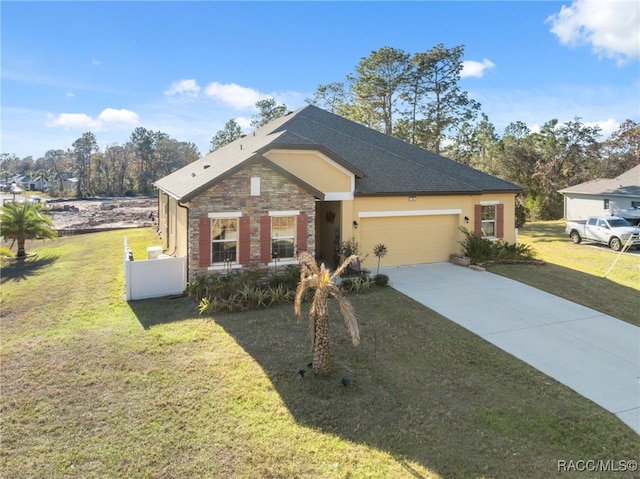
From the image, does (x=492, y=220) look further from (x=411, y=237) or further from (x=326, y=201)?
(x=326, y=201)

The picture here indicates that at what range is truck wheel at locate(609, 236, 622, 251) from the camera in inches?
835

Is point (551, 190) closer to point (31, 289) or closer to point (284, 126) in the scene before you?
point (284, 126)

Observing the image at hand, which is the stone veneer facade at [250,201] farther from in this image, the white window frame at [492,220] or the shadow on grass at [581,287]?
the white window frame at [492,220]

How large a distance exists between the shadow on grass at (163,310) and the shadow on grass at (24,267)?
22.4ft

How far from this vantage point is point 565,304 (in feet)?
39.8

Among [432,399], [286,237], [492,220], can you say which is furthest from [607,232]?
[432,399]

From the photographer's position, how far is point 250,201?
1306 cm

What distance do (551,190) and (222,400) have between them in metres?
40.6

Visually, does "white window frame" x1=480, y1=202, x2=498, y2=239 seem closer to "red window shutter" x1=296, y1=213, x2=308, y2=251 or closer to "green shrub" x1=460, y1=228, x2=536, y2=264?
"green shrub" x1=460, y1=228, x2=536, y2=264

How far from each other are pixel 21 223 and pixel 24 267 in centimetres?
305

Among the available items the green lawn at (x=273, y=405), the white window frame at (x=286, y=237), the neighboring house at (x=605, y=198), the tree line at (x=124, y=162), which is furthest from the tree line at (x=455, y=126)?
the tree line at (x=124, y=162)

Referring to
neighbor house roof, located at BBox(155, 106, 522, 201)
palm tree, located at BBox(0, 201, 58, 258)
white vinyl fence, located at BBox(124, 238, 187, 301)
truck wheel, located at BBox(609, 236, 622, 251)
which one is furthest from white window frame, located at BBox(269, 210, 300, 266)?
truck wheel, located at BBox(609, 236, 622, 251)

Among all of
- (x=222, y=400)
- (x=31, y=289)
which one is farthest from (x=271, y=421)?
(x=31, y=289)

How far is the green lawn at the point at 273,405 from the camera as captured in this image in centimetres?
533
